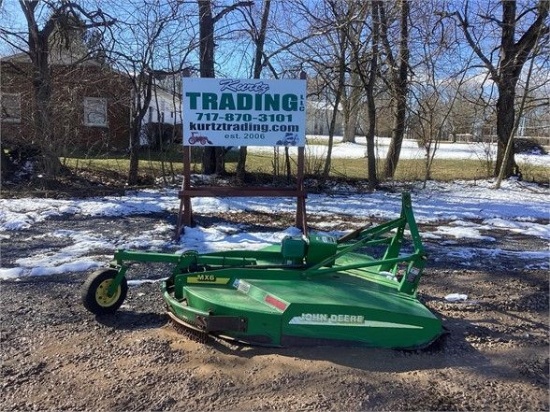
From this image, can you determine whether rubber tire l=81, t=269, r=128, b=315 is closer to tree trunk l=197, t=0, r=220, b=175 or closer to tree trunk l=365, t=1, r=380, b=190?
tree trunk l=197, t=0, r=220, b=175

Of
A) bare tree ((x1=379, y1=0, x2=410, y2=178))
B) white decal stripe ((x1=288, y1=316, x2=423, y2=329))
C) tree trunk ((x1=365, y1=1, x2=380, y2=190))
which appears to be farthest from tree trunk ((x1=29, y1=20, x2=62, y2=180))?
white decal stripe ((x1=288, y1=316, x2=423, y2=329))

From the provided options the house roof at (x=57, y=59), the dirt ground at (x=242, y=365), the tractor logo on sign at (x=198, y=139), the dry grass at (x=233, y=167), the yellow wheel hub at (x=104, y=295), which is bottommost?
the dirt ground at (x=242, y=365)

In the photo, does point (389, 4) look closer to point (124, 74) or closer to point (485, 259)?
point (124, 74)

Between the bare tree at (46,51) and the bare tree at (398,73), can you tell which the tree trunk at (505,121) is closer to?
the bare tree at (398,73)

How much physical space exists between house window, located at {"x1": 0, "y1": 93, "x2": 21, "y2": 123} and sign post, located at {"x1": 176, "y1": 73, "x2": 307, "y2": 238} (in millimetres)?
6934

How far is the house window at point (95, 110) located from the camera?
13.9m

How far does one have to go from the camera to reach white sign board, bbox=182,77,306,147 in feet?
26.1

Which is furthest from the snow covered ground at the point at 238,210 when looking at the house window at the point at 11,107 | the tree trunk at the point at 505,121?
the house window at the point at 11,107

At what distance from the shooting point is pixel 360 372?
352cm

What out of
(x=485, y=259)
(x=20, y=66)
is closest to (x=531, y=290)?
(x=485, y=259)

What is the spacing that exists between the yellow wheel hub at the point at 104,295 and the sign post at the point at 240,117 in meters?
3.36

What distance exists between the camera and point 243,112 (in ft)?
26.5

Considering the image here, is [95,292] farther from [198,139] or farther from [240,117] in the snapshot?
[240,117]

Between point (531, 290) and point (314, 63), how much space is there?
28.2ft
